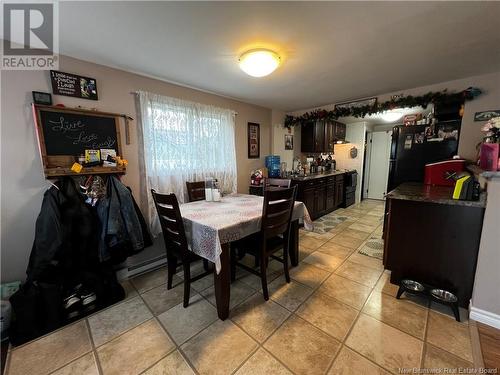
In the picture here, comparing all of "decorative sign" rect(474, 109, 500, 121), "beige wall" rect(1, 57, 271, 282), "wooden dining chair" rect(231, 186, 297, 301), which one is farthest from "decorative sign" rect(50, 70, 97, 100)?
"decorative sign" rect(474, 109, 500, 121)

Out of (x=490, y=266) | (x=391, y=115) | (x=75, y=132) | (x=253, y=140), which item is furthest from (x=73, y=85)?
(x=391, y=115)

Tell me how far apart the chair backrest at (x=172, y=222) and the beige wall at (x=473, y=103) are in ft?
11.6

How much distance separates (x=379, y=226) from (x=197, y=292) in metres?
3.42

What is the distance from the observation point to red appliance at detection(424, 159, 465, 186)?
94.0 inches

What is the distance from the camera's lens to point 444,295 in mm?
1693

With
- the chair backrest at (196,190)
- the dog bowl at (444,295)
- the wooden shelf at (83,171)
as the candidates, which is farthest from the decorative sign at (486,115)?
the wooden shelf at (83,171)

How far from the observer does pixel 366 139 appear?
5688 millimetres

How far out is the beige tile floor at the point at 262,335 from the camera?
1.29m

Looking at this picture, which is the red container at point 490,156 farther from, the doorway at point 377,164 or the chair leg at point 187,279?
the doorway at point 377,164

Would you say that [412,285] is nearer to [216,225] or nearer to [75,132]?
[216,225]

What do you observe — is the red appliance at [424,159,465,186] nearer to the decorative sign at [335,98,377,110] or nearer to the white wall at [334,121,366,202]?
the decorative sign at [335,98,377,110]

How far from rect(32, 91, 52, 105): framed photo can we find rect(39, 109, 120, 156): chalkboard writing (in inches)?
2.9

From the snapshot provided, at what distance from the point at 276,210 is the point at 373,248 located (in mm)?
1947

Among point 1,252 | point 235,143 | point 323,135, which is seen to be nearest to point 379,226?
point 323,135
